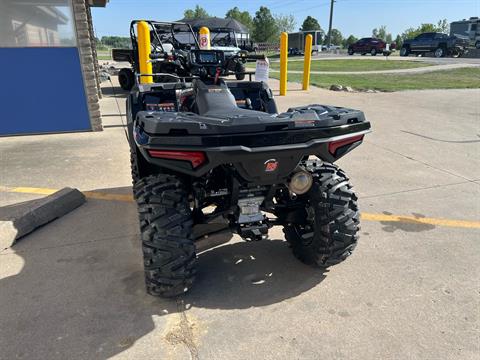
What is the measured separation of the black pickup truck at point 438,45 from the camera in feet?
107

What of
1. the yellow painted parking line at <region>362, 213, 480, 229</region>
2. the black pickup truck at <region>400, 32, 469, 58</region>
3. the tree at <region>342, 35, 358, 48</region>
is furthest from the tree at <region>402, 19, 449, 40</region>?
the yellow painted parking line at <region>362, 213, 480, 229</region>

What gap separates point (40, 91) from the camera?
715 centimetres

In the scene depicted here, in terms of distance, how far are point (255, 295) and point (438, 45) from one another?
122 ft

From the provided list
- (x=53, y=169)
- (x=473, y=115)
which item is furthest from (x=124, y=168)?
(x=473, y=115)

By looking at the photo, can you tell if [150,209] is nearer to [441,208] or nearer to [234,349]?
[234,349]

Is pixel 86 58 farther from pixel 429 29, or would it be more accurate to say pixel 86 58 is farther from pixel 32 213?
pixel 429 29

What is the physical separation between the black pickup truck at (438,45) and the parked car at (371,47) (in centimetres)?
450

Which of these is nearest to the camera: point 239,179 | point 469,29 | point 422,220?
point 239,179

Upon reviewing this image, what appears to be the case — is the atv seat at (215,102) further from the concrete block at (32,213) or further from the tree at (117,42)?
the tree at (117,42)

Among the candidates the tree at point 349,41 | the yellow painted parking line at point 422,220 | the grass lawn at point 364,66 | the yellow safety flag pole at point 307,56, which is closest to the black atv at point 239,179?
the yellow painted parking line at point 422,220

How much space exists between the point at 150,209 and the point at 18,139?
19.2 ft

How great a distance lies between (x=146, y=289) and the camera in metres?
2.72

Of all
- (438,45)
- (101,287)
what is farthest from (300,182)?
(438,45)

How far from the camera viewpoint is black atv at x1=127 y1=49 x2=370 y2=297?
220 cm
